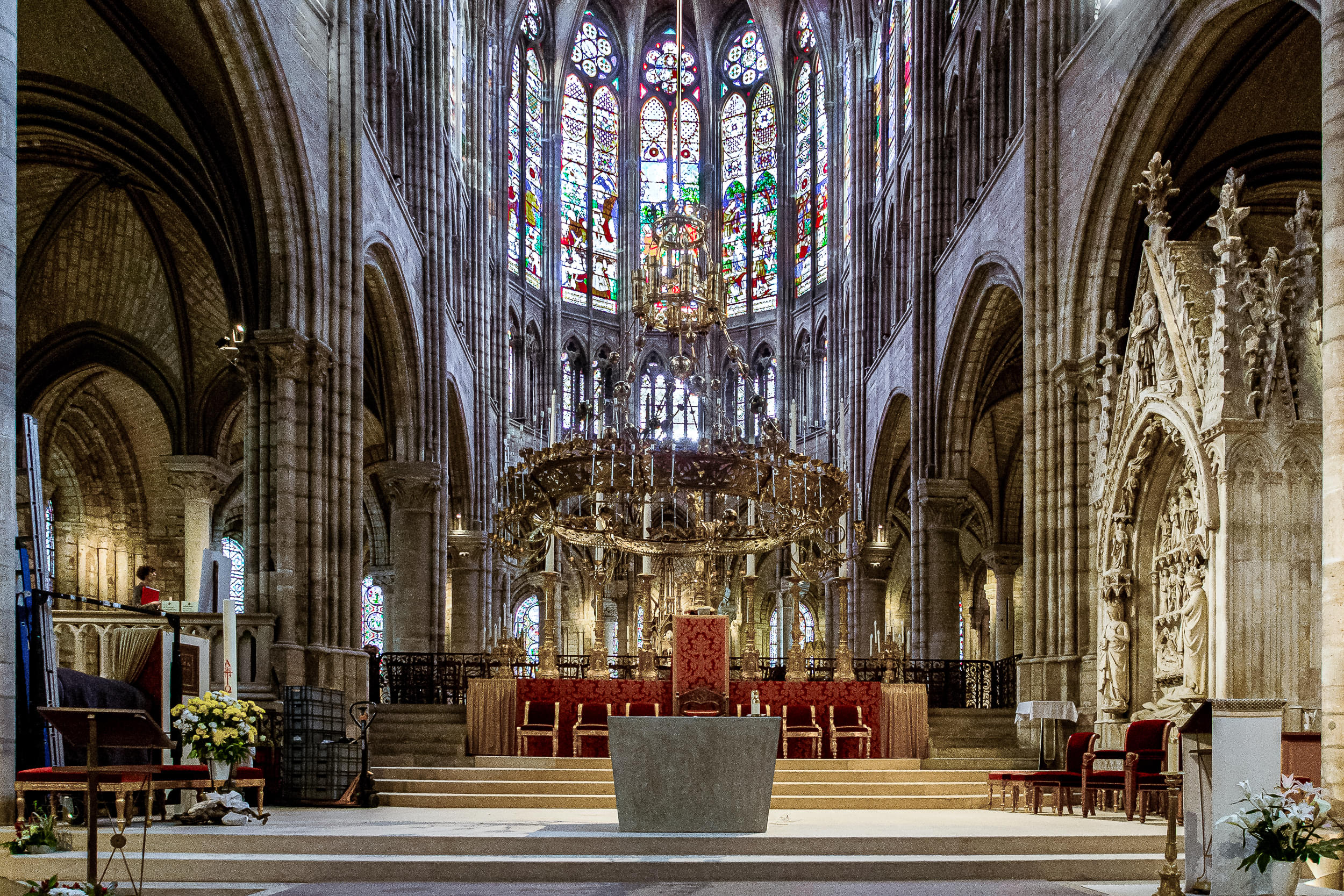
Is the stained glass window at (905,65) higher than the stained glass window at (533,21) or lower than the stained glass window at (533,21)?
lower

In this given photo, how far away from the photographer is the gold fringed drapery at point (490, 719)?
15.4 metres

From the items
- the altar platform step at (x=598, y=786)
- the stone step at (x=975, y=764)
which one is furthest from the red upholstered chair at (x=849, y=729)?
the altar platform step at (x=598, y=786)

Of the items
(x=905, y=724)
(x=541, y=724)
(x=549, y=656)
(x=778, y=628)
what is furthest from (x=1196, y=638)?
(x=778, y=628)

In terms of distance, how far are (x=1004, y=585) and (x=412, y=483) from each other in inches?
475

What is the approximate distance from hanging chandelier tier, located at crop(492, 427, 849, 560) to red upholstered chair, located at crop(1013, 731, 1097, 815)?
3.84 m

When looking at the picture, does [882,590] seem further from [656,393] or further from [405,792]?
[405,792]

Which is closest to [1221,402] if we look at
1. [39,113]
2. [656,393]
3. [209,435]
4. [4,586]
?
[4,586]

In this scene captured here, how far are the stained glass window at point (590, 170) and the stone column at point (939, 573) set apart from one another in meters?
17.3

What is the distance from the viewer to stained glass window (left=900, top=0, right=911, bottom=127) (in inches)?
1012

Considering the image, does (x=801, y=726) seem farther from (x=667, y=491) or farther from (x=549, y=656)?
(x=667, y=491)

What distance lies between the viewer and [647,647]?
54.3 ft

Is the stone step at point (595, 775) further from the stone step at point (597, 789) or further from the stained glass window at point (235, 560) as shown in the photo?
the stained glass window at point (235, 560)

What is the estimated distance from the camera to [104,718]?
6.19 meters

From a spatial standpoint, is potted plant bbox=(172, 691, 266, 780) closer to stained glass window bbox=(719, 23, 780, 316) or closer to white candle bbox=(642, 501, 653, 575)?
white candle bbox=(642, 501, 653, 575)
